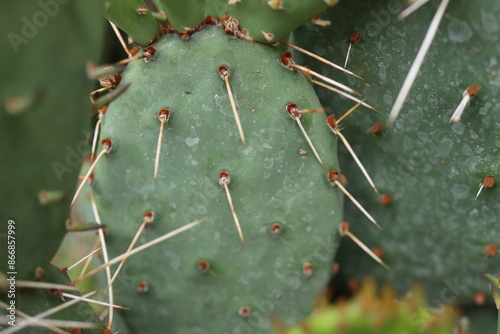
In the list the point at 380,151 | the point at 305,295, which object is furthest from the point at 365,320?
the point at 380,151

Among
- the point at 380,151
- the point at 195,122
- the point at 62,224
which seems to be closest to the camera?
the point at 62,224

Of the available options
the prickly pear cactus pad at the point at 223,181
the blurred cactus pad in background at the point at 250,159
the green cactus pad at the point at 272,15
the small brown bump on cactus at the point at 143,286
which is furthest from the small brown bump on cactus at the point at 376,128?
the small brown bump on cactus at the point at 143,286

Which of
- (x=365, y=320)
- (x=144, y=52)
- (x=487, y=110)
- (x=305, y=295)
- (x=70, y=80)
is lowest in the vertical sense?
(x=305, y=295)

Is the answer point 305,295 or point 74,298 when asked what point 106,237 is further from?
point 305,295

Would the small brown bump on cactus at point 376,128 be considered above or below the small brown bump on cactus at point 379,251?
above

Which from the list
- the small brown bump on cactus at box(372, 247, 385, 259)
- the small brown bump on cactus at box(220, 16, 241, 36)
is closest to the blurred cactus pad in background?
the small brown bump on cactus at box(220, 16, 241, 36)

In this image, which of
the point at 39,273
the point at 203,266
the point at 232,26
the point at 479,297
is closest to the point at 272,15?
the point at 232,26

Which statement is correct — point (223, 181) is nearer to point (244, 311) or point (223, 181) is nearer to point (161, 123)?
point (161, 123)

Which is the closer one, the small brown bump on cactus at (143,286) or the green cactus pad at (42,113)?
the green cactus pad at (42,113)

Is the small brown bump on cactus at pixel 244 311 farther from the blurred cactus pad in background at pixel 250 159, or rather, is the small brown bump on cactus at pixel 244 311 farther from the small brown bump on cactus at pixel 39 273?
the small brown bump on cactus at pixel 39 273
